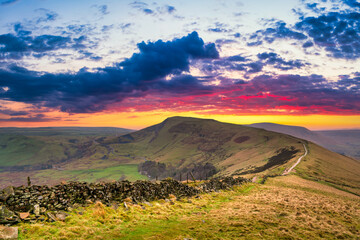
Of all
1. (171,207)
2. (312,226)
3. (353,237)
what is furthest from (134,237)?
(353,237)

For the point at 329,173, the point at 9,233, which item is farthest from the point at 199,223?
the point at 329,173

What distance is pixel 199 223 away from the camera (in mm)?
18516

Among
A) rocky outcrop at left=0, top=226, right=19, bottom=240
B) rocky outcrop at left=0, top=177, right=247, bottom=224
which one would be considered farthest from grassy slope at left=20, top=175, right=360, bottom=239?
rocky outcrop at left=0, top=177, right=247, bottom=224

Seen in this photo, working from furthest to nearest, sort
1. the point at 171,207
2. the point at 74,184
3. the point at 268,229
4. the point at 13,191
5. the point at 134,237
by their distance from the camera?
the point at 171,207 → the point at 74,184 → the point at 268,229 → the point at 13,191 → the point at 134,237

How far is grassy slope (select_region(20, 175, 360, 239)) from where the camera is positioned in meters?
14.1

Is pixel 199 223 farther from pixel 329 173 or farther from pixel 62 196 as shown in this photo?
pixel 329 173

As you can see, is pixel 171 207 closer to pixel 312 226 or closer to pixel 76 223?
pixel 76 223

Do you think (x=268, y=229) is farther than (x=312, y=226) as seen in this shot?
No

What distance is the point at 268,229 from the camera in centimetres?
1808

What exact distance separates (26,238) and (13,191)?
554 centimetres

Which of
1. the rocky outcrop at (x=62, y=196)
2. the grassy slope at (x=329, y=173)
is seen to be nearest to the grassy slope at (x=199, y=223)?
the rocky outcrop at (x=62, y=196)

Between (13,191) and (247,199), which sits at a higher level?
(13,191)

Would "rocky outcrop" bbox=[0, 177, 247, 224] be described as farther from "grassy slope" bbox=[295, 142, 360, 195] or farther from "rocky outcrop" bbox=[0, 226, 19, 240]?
"grassy slope" bbox=[295, 142, 360, 195]

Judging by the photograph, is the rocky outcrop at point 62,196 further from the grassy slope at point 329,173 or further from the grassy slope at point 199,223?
the grassy slope at point 329,173
